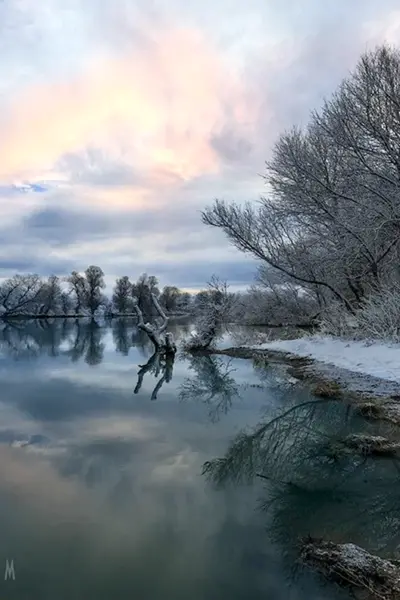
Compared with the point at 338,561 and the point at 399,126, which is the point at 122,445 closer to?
the point at 338,561

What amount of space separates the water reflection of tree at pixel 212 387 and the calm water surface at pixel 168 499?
0.38 ft

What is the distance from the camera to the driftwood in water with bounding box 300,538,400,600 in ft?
10.0

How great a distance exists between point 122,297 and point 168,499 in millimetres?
85881

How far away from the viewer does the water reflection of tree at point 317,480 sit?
4.00m

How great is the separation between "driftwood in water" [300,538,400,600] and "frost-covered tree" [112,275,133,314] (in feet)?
278

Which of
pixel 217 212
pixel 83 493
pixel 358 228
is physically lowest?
pixel 83 493

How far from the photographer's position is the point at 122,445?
6605 mm

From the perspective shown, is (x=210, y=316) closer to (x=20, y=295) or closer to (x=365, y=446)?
(x=365, y=446)

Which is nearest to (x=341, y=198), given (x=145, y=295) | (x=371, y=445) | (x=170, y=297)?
(x=371, y=445)

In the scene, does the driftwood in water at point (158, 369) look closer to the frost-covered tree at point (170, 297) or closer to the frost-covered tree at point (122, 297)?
the frost-covered tree at point (170, 297)

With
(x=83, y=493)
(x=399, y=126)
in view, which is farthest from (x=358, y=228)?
(x=83, y=493)

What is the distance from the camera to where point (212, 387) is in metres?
11.6

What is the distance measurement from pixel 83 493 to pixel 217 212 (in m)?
14.4

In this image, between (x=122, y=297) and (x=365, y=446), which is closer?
(x=365, y=446)
